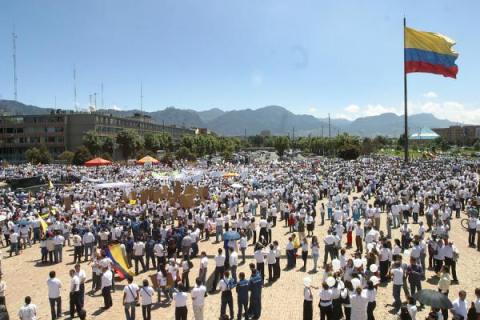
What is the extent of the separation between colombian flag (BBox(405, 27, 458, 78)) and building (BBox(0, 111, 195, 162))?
73432 mm

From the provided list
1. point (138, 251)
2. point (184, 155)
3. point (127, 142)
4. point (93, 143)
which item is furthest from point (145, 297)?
point (127, 142)

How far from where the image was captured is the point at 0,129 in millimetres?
96438

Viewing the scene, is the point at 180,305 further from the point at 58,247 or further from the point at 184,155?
the point at 184,155

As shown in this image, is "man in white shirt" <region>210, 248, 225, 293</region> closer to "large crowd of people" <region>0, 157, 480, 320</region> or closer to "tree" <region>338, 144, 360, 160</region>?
"large crowd of people" <region>0, 157, 480, 320</region>

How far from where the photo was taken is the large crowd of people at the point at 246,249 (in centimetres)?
1007

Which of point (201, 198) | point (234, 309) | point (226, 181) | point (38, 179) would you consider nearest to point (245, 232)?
point (234, 309)

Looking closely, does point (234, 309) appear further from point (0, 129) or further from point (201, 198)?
point (0, 129)

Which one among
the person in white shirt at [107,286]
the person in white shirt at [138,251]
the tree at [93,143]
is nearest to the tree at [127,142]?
the tree at [93,143]

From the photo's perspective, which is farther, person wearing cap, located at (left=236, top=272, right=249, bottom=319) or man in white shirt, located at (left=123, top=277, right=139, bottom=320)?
person wearing cap, located at (left=236, top=272, right=249, bottom=319)

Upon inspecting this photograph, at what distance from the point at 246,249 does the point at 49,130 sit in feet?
296

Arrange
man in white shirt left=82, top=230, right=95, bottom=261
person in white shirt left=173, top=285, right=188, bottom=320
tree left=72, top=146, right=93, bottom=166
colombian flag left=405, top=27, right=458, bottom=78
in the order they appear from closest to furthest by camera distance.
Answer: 1. person in white shirt left=173, top=285, right=188, bottom=320
2. man in white shirt left=82, top=230, right=95, bottom=261
3. colombian flag left=405, top=27, right=458, bottom=78
4. tree left=72, top=146, right=93, bottom=166

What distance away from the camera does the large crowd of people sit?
33.0 ft

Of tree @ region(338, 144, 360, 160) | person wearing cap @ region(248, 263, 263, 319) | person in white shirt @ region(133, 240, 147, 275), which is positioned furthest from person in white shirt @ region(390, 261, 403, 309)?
tree @ region(338, 144, 360, 160)

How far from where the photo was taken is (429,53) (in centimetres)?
3544
